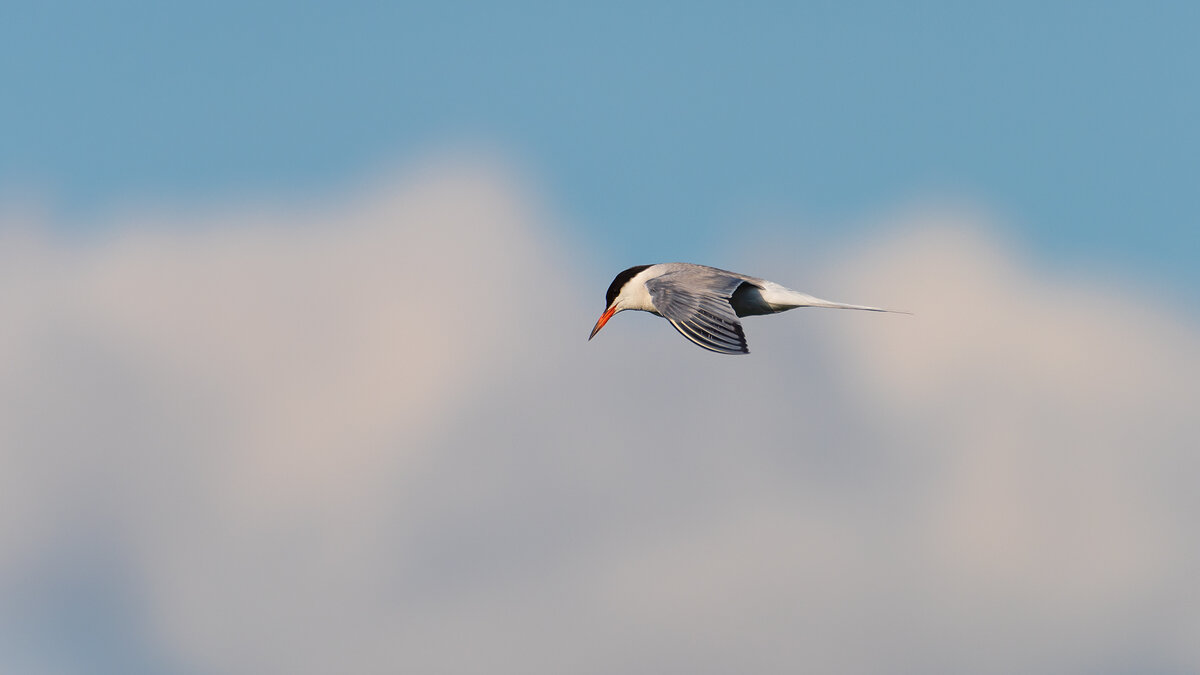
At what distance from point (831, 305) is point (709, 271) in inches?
88.2

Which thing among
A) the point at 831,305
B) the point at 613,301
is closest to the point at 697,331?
the point at 831,305

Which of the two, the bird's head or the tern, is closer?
the tern

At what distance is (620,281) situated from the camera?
77.0 feet

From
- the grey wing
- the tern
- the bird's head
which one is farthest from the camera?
the bird's head

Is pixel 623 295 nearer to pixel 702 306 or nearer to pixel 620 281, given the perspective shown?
pixel 620 281

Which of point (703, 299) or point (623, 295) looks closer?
point (703, 299)

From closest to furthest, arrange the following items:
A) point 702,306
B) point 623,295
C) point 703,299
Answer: point 702,306 < point 703,299 < point 623,295

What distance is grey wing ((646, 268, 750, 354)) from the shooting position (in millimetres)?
18297

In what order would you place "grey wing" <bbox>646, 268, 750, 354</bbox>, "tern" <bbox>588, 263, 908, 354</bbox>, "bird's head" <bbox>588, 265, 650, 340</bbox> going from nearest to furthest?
"grey wing" <bbox>646, 268, 750, 354</bbox> < "tern" <bbox>588, 263, 908, 354</bbox> < "bird's head" <bbox>588, 265, 650, 340</bbox>

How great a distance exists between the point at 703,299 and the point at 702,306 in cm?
33

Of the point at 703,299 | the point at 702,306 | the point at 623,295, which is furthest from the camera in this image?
the point at 623,295

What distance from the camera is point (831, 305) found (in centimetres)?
2034

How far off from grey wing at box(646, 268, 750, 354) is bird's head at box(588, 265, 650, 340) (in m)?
0.77

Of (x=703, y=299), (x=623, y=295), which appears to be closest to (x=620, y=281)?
(x=623, y=295)
